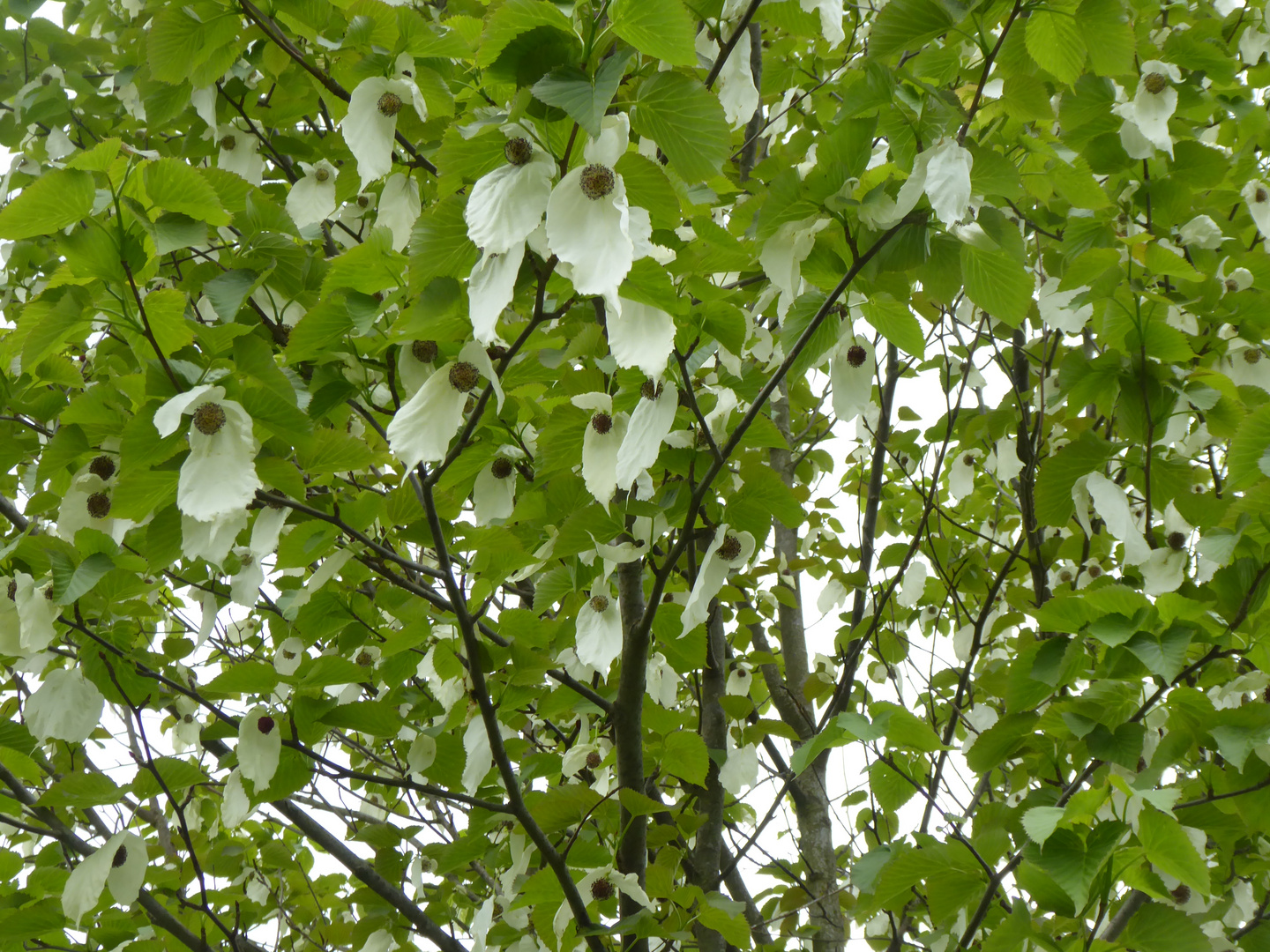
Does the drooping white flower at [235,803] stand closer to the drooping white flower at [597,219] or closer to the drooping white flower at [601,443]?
the drooping white flower at [601,443]

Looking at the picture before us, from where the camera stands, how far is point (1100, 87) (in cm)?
212

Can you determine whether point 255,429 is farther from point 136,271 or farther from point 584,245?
point 584,245

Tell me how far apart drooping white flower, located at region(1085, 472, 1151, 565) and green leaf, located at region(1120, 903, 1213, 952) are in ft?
2.07

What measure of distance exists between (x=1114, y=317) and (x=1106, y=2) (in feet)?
1.97

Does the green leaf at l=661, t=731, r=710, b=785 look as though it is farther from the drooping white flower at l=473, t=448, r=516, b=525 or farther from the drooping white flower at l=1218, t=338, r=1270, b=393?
the drooping white flower at l=1218, t=338, r=1270, b=393

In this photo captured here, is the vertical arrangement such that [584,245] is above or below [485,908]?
above

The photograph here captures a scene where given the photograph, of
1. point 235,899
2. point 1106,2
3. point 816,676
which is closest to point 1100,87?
point 1106,2

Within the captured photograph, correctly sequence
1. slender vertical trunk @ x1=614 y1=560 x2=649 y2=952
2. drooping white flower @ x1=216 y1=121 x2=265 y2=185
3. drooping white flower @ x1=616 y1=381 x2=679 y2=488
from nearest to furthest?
drooping white flower @ x1=616 y1=381 x2=679 y2=488
slender vertical trunk @ x1=614 y1=560 x2=649 y2=952
drooping white flower @ x1=216 y1=121 x2=265 y2=185

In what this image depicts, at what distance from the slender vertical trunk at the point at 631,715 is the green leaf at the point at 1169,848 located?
→ 769 mm

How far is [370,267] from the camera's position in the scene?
4.14 ft

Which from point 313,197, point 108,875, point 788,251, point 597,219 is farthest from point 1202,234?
point 108,875

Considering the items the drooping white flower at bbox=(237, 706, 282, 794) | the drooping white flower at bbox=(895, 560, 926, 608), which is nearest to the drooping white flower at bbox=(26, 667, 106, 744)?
the drooping white flower at bbox=(237, 706, 282, 794)

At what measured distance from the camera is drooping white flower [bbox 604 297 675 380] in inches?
40.6

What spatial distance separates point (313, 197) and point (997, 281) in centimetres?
150
